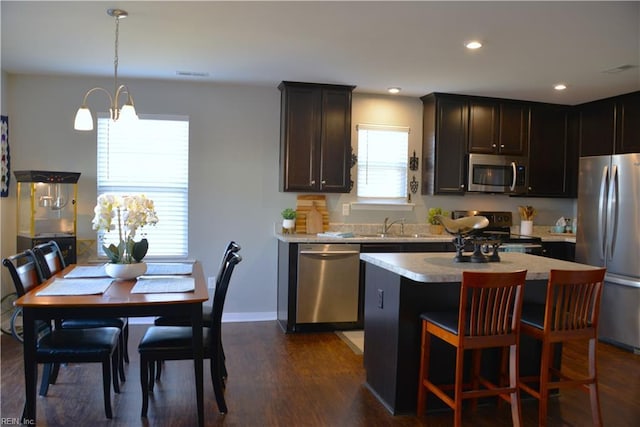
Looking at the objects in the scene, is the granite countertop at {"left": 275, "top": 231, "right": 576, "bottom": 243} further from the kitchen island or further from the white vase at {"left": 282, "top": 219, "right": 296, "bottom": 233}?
the kitchen island

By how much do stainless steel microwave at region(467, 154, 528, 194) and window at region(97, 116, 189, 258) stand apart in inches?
122

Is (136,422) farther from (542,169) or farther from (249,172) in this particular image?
(542,169)

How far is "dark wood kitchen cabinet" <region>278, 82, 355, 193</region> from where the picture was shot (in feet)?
15.8

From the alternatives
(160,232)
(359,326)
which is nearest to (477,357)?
(359,326)

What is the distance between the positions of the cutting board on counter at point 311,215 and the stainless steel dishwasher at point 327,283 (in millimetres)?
596

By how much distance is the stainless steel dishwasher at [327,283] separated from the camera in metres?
4.51

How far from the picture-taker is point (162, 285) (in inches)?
109

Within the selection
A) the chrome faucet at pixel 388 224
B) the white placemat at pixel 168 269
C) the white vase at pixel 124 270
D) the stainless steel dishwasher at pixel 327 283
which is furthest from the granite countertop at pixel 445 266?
the chrome faucet at pixel 388 224

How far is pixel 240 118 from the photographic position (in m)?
4.99

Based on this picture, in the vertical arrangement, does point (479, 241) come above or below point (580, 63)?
below

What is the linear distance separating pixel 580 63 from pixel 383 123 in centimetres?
201

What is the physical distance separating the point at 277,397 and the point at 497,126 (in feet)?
12.7

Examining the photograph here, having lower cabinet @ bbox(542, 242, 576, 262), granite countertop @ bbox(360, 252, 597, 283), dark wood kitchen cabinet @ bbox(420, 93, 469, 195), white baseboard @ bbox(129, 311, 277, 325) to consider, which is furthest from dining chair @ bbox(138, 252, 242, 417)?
lower cabinet @ bbox(542, 242, 576, 262)

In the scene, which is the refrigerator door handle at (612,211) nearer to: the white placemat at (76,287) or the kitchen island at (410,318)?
the kitchen island at (410,318)
